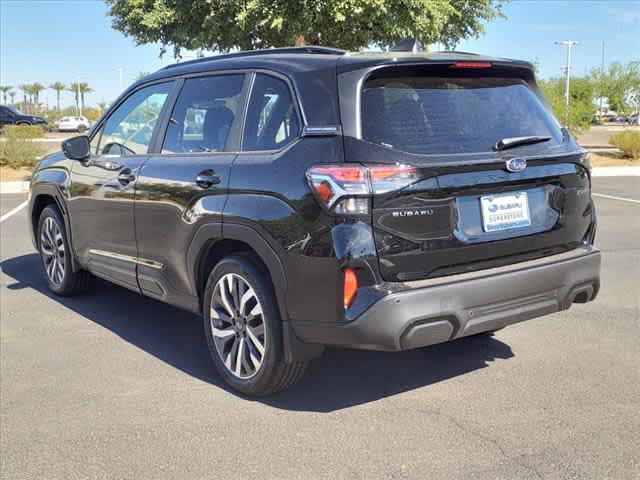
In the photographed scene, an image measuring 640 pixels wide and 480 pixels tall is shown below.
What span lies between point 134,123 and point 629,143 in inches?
862

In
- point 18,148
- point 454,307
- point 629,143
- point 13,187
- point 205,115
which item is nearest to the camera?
point 454,307

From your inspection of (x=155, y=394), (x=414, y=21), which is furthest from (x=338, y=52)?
(x=414, y=21)

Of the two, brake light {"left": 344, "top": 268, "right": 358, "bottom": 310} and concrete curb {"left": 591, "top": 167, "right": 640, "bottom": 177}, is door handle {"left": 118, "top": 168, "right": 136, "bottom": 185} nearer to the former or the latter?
brake light {"left": 344, "top": 268, "right": 358, "bottom": 310}

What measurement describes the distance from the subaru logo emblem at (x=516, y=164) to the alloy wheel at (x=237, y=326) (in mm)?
1449

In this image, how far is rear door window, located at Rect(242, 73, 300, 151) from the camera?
3.83m

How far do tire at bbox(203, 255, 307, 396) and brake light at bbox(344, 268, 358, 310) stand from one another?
51 cm

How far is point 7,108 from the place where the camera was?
1757 inches

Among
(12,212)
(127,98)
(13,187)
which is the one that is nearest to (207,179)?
(127,98)

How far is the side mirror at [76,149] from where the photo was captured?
5.57 metres

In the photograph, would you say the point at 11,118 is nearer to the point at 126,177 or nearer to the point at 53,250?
the point at 53,250

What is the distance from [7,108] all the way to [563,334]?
4522 cm

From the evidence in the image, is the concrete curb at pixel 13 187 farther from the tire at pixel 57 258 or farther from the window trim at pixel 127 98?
the window trim at pixel 127 98

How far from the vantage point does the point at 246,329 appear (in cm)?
405

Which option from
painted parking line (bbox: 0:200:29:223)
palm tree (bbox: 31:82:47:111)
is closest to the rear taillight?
painted parking line (bbox: 0:200:29:223)
